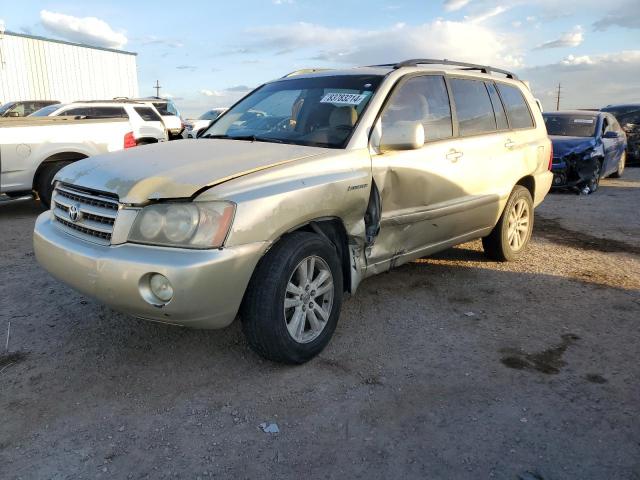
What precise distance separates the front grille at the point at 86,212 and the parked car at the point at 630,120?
15.1 meters

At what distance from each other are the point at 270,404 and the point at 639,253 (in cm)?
488

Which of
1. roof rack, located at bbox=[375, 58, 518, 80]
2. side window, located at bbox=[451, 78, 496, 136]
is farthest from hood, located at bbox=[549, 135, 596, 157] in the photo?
side window, located at bbox=[451, 78, 496, 136]

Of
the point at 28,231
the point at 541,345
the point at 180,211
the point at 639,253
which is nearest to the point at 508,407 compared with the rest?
the point at 541,345

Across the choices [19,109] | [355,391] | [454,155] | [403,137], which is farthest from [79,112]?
[355,391]

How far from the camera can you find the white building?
26.5 meters

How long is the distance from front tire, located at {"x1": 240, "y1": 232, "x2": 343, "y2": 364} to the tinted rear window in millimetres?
9730

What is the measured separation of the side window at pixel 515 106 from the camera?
5250 mm

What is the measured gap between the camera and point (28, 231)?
6.74 meters

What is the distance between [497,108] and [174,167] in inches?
129

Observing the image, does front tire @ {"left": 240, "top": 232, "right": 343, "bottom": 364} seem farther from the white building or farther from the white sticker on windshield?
the white building

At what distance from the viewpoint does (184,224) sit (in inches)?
110

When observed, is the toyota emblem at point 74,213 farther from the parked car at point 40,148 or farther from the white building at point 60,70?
the white building at point 60,70

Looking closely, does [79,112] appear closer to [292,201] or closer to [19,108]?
[19,108]

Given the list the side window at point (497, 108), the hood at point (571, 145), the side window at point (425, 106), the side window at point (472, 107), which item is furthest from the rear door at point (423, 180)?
the hood at point (571, 145)
